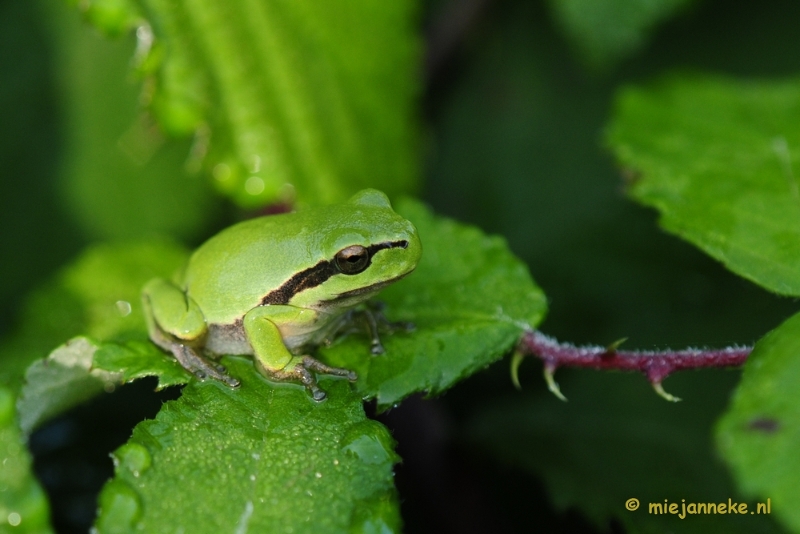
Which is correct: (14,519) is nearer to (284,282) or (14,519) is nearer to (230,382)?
(230,382)

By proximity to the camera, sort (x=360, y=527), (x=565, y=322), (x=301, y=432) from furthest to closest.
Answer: (x=565, y=322)
(x=301, y=432)
(x=360, y=527)

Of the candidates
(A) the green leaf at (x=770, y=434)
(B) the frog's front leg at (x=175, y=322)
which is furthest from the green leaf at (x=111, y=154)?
(A) the green leaf at (x=770, y=434)

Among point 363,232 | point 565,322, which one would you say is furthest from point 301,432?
point 565,322

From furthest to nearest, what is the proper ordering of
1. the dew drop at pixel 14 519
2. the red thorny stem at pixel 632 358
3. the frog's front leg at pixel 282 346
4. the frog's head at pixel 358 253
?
the frog's head at pixel 358 253
the frog's front leg at pixel 282 346
the red thorny stem at pixel 632 358
the dew drop at pixel 14 519

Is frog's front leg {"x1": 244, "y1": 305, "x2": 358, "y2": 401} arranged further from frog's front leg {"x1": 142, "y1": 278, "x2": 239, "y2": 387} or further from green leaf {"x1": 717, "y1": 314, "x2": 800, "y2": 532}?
green leaf {"x1": 717, "y1": 314, "x2": 800, "y2": 532}

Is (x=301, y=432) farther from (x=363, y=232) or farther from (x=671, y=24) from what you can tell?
(x=671, y=24)

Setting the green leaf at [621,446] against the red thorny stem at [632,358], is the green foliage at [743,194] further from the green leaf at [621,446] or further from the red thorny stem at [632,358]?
the green leaf at [621,446]

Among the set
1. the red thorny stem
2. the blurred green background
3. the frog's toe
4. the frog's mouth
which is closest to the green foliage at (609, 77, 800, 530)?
the red thorny stem
